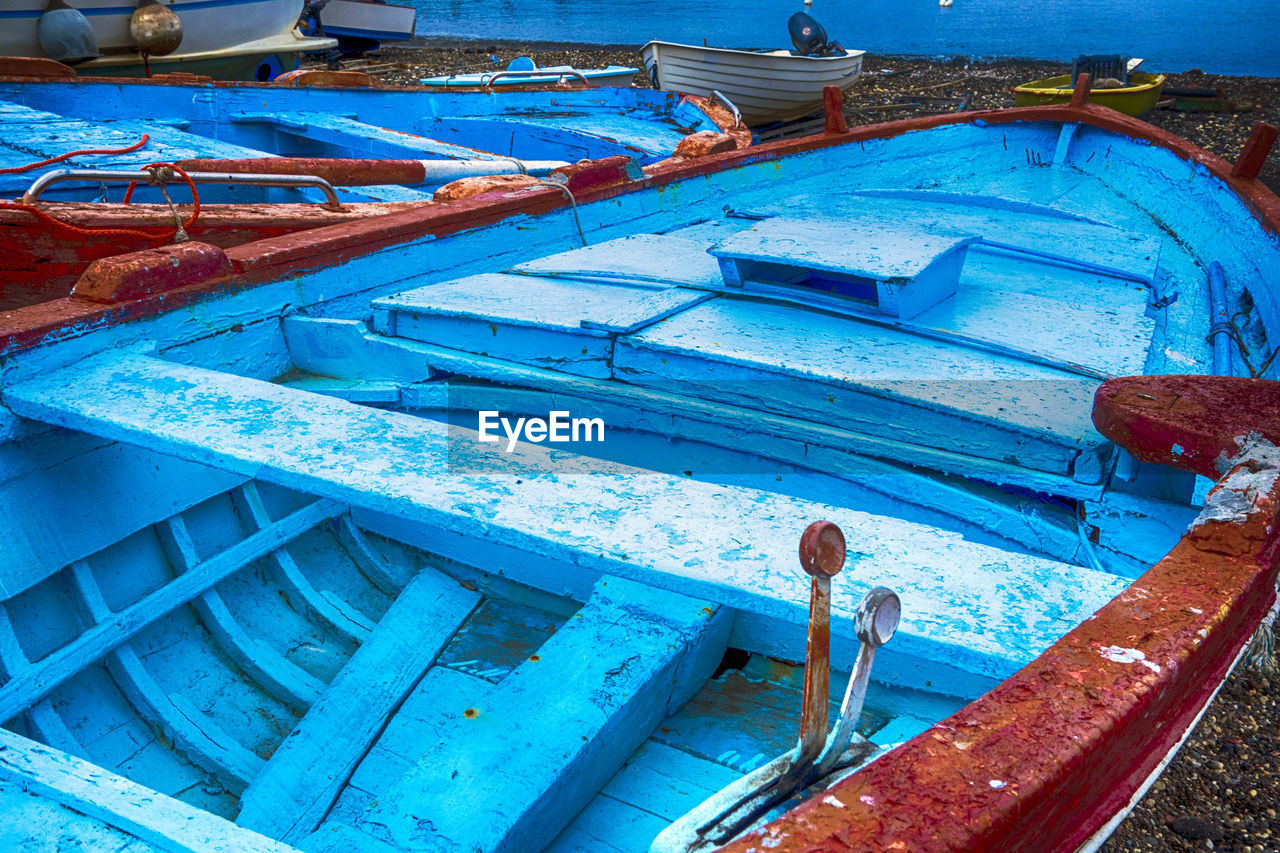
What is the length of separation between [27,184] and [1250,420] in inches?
191

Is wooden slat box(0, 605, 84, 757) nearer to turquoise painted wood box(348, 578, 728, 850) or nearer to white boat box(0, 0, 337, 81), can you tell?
turquoise painted wood box(348, 578, 728, 850)

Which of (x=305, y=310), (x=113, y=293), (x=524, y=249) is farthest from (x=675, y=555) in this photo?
(x=524, y=249)

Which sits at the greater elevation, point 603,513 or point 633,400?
point 603,513

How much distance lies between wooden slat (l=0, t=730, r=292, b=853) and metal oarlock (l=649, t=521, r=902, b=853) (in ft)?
1.73

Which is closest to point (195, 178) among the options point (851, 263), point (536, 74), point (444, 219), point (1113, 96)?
point (444, 219)

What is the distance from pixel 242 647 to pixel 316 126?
466cm

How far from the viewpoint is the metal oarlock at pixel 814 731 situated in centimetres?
78

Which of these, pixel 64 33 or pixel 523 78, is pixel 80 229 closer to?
pixel 523 78

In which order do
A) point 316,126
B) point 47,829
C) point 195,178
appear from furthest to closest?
point 316,126 → point 195,178 → point 47,829

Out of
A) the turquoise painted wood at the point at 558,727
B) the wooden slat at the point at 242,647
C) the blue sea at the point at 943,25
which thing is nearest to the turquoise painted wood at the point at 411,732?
the turquoise painted wood at the point at 558,727

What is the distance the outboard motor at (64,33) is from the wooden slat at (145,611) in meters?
8.29

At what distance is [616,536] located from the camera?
1223 mm

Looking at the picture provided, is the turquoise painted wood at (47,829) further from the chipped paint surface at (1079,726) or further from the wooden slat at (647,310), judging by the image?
the wooden slat at (647,310)

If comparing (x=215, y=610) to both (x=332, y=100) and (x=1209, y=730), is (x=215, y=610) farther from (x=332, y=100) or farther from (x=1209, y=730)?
(x=332, y=100)
